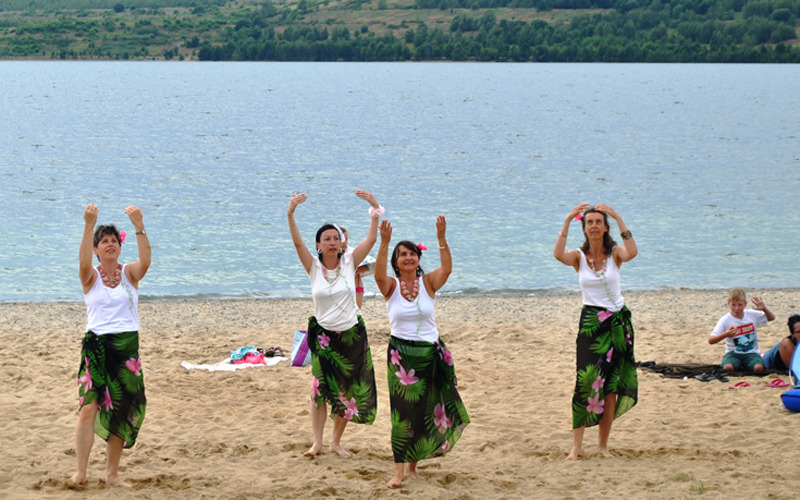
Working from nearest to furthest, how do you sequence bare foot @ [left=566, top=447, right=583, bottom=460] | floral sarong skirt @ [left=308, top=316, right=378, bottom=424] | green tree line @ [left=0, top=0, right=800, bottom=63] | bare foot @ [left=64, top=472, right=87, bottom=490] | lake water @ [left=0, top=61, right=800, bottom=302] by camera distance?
bare foot @ [left=64, top=472, right=87, bottom=490], floral sarong skirt @ [left=308, top=316, right=378, bottom=424], bare foot @ [left=566, top=447, right=583, bottom=460], lake water @ [left=0, top=61, right=800, bottom=302], green tree line @ [left=0, top=0, right=800, bottom=63]

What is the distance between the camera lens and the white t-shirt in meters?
7.89

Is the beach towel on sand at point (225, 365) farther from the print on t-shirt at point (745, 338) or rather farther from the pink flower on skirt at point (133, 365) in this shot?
the print on t-shirt at point (745, 338)

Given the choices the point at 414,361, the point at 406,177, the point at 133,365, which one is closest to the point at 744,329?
the point at 414,361

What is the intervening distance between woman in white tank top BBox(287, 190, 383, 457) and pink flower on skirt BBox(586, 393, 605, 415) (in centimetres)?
173

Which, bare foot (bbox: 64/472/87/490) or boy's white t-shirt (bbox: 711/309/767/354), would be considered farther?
boy's white t-shirt (bbox: 711/309/767/354)

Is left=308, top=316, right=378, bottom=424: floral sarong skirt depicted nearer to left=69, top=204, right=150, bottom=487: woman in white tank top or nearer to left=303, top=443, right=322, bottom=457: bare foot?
left=303, top=443, right=322, bottom=457: bare foot

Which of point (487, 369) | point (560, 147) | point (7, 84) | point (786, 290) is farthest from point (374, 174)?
point (7, 84)

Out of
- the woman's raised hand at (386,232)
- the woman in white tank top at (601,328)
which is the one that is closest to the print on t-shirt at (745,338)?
the woman in white tank top at (601,328)

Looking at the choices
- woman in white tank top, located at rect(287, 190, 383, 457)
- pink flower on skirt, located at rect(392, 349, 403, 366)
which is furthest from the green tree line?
pink flower on skirt, located at rect(392, 349, 403, 366)

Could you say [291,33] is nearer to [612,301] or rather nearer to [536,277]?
[536,277]

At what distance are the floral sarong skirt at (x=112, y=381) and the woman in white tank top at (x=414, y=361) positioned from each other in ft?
6.04

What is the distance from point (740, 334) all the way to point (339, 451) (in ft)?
16.1

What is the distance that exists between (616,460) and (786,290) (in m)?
11.9

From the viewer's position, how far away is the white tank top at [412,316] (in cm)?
730
